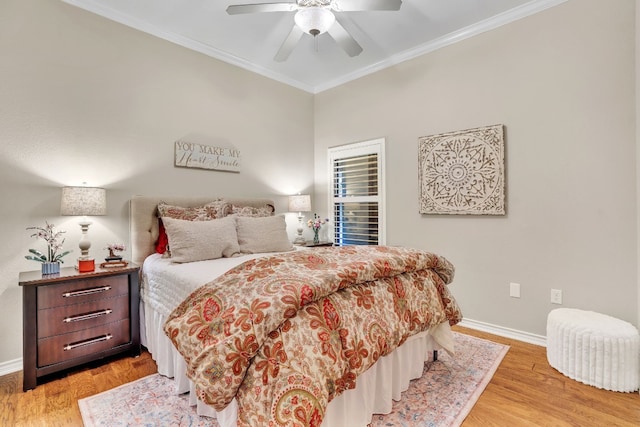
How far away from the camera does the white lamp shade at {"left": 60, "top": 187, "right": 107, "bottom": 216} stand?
2.29 m

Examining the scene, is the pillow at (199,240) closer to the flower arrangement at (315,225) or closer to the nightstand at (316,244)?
the nightstand at (316,244)

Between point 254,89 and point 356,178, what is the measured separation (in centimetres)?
162

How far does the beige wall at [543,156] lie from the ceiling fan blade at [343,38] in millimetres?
1106

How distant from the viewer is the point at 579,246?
2.49 m

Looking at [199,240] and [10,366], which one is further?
[199,240]

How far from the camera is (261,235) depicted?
9.66ft

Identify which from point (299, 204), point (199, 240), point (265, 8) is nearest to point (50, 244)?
point (199, 240)

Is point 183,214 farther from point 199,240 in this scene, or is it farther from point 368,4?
point 368,4

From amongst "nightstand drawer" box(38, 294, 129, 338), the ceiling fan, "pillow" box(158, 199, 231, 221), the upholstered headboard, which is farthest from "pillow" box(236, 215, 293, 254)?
the ceiling fan

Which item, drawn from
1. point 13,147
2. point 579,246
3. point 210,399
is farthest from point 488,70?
point 13,147

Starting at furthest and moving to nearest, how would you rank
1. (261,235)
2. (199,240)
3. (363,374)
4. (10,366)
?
1. (261,235)
2. (199,240)
3. (10,366)
4. (363,374)

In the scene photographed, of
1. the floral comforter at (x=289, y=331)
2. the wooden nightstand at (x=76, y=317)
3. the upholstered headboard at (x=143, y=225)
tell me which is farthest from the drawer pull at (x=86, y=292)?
the floral comforter at (x=289, y=331)

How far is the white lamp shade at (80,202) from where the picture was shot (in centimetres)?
229

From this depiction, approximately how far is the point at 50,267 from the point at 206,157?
1644mm
